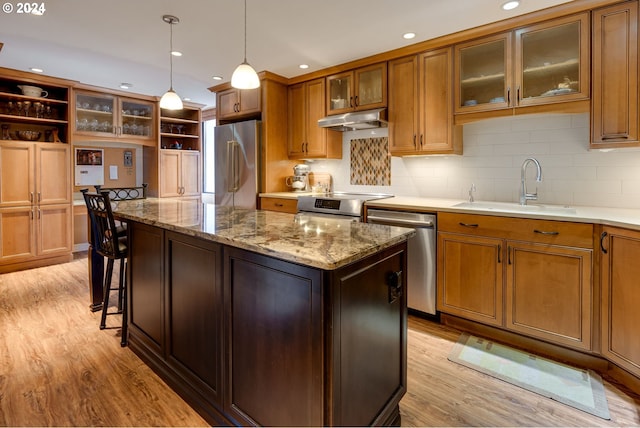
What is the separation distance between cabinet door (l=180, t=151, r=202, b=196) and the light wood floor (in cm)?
363

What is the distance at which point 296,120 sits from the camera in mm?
4289

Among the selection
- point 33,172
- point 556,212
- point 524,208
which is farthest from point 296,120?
point 33,172

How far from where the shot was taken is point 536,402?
186 cm

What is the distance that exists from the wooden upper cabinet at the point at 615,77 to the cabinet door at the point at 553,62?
71mm

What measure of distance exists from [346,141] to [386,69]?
100 cm

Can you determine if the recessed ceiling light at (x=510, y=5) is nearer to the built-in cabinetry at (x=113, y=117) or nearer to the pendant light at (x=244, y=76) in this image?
the pendant light at (x=244, y=76)

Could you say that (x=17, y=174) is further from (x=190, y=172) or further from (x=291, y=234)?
(x=291, y=234)

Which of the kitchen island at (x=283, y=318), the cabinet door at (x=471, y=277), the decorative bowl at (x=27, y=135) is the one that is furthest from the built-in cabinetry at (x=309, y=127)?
the decorative bowl at (x=27, y=135)

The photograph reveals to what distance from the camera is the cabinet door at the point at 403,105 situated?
3.24m

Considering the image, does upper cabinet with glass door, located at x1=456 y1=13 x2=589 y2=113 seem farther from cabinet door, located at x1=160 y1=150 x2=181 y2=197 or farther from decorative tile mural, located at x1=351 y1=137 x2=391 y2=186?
cabinet door, located at x1=160 y1=150 x2=181 y2=197

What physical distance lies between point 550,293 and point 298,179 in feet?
9.83

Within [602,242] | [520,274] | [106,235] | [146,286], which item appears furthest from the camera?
[106,235]

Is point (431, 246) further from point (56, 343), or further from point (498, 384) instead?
point (56, 343)

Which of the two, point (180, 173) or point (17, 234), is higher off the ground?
point (180, 173)
